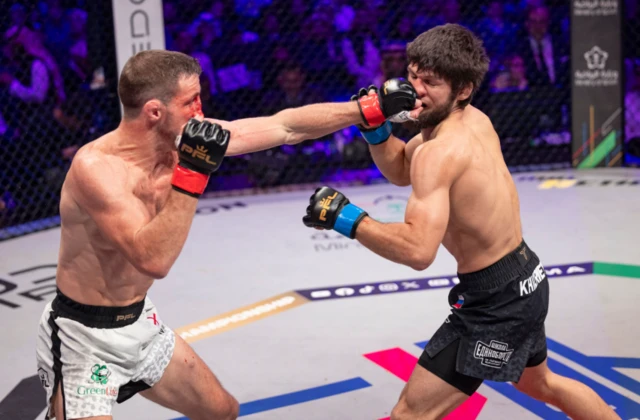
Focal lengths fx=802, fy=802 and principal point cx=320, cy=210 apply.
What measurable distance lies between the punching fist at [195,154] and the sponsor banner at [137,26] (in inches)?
154

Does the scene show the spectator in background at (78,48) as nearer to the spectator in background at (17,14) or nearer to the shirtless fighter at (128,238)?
the spectator in background at (17,14)

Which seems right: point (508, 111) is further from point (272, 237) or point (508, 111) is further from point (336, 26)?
point (272, 237)

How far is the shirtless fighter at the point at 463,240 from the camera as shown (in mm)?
Answer: 2012

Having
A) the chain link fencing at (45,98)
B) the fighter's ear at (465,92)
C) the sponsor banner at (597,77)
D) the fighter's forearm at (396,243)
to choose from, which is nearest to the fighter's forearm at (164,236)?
the fighter's forearm at (396,243)

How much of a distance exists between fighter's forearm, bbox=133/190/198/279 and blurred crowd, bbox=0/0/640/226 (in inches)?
145

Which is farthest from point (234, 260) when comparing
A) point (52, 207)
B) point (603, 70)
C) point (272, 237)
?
point (603, 70)

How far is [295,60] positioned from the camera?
20.1 ft

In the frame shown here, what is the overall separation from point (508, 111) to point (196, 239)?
2811mm

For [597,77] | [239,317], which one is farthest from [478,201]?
[597,77]

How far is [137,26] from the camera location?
18.3 ft

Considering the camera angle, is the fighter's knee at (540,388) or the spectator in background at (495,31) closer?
the fighter's knee at (540,388)

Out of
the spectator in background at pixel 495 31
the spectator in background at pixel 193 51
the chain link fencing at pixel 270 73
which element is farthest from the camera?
the spectator in background at pixel 495 31

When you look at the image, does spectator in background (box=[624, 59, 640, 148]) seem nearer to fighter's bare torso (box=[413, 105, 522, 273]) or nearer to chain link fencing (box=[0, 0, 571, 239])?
chain link fencing (box=[0, 0, 571, 239])

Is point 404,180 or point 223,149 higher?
point 223,149
